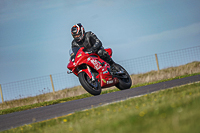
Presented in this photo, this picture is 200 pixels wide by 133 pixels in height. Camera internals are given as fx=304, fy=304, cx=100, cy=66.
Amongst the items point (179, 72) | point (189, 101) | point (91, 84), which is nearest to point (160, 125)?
point (189, 101)

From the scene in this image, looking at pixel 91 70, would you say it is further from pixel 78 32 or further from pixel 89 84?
pixel 78 32

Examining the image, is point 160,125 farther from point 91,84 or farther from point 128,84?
point 128,84

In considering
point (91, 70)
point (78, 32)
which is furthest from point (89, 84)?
point (78, 32)

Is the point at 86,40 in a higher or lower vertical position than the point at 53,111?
higher

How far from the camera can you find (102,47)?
35.5ft

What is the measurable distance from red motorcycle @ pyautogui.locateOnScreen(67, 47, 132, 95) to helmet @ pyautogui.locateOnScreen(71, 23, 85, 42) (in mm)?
428

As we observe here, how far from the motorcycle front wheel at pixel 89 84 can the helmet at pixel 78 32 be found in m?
1.52

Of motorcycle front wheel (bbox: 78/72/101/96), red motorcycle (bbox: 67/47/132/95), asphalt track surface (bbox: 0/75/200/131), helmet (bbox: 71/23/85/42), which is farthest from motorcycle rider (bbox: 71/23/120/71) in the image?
asphalt track surface (bbox: 0/75/200/131)

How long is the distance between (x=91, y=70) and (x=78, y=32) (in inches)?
56.4

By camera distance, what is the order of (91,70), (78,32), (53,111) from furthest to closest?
1. (78,32)
2. (91,70)
3. (53,111)

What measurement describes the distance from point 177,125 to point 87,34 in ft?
25.9

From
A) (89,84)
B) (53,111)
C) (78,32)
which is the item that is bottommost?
(53,111)

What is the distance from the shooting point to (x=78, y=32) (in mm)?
10461

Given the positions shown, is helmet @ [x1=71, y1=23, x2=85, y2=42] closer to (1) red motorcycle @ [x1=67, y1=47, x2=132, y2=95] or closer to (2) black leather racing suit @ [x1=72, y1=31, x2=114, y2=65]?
(2) black leather racing suit @ [x1=72, y1=31, x2=114, y2=65]
